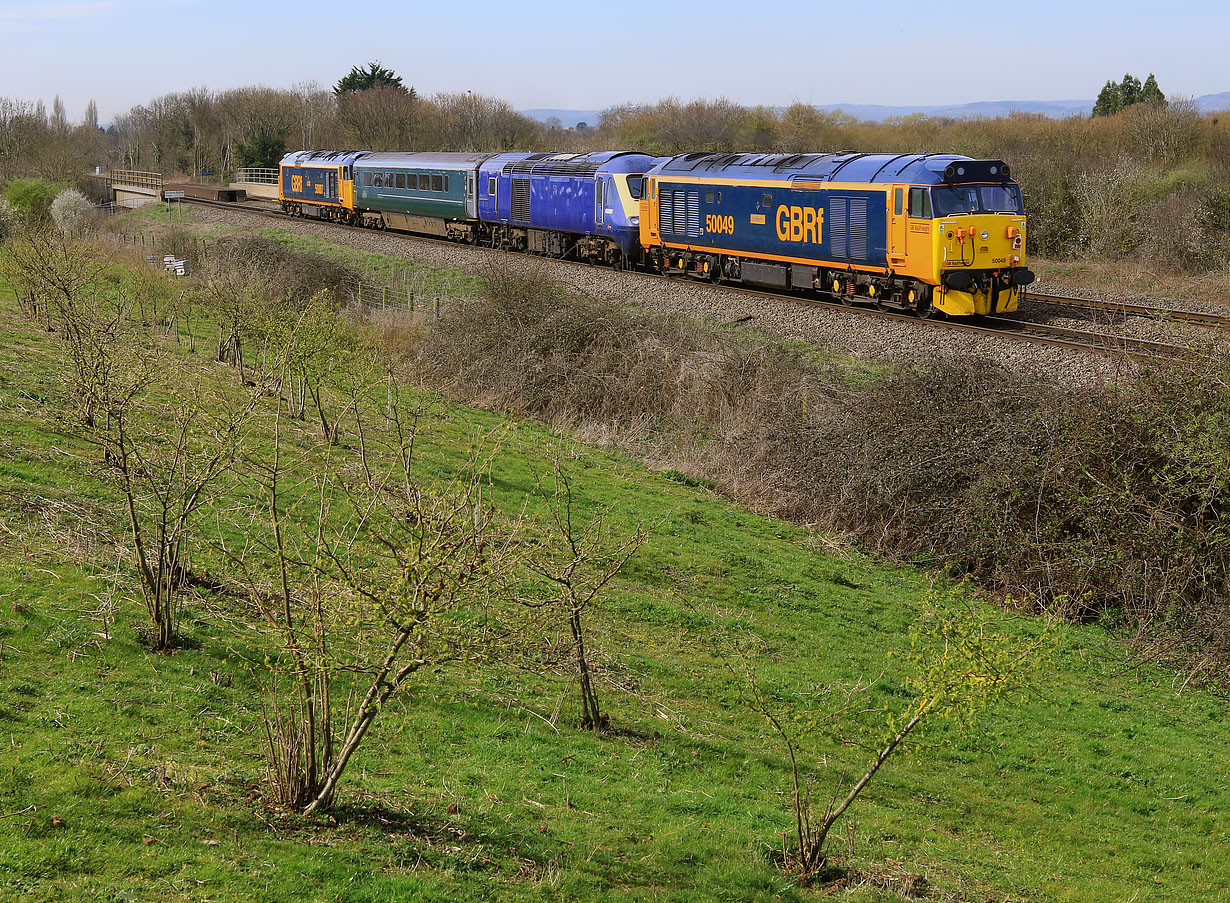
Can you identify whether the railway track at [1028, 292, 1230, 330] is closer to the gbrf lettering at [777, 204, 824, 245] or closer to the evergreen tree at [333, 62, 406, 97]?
the gbrf lettering at [777, 204, 824, 245]

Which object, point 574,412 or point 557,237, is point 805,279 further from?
point 557,237

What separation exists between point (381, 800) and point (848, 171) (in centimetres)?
2171

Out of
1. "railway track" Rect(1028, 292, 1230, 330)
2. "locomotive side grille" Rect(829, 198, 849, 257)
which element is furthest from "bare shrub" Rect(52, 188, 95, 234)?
"railway track" Rect(1028, 292, 1230, 330)

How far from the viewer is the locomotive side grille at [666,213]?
3222 centimetres

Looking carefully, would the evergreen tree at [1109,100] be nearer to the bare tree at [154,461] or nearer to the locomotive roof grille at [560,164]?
the locomotive roof grille at [560,164]

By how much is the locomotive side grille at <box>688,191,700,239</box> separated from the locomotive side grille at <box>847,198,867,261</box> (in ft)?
21.8

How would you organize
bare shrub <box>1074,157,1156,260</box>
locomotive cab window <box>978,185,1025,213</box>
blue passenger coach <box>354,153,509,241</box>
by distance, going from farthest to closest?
blue passenger coach <box>354,153,509,241</box> < bare shrub <box>1074,157,1156,260</box> < locomotive cab window <box>978,185,1025,213</box>

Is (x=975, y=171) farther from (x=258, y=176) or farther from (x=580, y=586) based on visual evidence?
(x=258, y=176)

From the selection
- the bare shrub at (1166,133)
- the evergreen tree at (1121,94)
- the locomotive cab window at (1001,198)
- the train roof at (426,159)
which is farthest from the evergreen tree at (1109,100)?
the locomotive cab window at (1001,198)

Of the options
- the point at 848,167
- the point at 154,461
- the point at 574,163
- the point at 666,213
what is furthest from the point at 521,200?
the point at 154,461

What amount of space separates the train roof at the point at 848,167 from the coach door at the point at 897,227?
0.41 metres

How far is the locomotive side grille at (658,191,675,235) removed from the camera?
3222 centimetres

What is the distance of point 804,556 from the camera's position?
58.8 feet

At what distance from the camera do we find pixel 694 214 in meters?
31.2
